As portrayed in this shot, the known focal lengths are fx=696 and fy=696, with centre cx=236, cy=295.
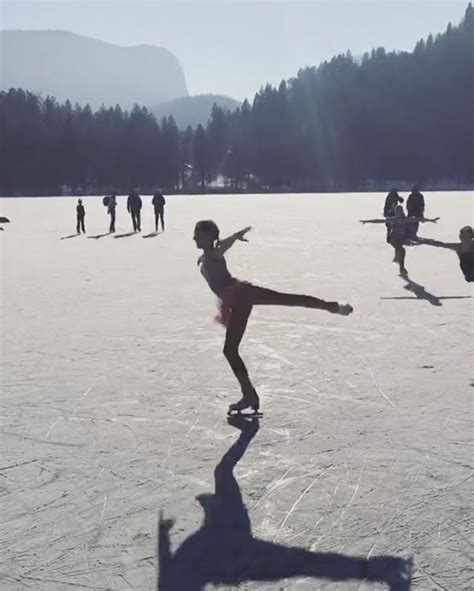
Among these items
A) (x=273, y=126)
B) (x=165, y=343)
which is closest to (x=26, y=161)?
(x=273, y=126)

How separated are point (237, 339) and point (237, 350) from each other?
0.10 m

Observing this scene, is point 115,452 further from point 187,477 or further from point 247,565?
point 247,565

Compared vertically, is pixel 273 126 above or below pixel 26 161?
above

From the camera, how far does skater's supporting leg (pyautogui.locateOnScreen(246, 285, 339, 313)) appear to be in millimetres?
4113

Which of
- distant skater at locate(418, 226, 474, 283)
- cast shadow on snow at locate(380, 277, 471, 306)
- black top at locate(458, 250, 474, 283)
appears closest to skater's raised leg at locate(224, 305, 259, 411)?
distant skater at locate(418, 226, 474, 283)

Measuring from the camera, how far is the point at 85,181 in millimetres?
95000

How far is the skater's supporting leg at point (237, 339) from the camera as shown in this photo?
14.4 ft

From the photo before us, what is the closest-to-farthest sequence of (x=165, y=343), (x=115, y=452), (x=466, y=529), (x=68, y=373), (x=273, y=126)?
(x=466, y=529) → (x=115, y=452) → (x=68, y=373) → (x=165, y=343) → (x=273, y=126)

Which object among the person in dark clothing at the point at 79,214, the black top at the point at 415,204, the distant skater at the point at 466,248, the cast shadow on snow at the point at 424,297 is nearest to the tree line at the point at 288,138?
the person in dark clothing at the point at 79,214

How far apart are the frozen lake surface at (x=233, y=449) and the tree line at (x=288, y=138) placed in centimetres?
8681

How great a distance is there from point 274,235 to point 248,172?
3307 inches

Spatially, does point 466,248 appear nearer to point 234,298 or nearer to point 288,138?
point 234,298

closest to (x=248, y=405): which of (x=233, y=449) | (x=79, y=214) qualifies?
(x=233, y=449)

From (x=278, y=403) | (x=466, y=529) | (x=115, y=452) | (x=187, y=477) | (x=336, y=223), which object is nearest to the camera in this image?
(x=466, y=529)
